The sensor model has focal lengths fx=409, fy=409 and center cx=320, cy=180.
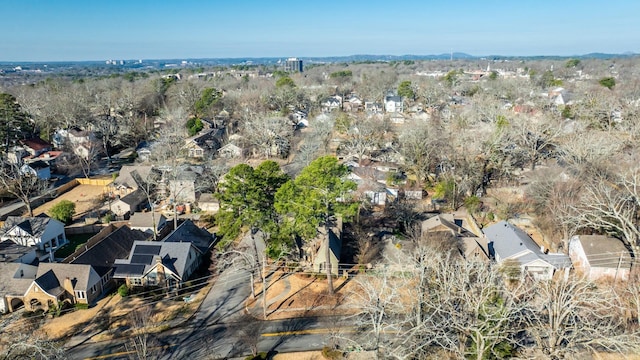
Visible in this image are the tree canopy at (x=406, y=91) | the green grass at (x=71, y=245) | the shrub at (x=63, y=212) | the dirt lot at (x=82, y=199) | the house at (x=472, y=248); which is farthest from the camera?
the tree canopy at (x=406, y=91)

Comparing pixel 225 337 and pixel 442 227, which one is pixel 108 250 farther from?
pixel 442 227

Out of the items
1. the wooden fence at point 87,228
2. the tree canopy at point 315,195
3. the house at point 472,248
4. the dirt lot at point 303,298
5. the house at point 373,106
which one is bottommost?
the dirt lot at point 303,298

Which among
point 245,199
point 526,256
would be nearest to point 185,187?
point 245,199

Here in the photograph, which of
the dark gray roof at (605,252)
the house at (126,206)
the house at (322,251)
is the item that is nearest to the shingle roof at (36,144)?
the house at (126,206)

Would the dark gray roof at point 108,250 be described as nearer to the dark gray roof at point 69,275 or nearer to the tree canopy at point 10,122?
the dark gray roof at point 69,275

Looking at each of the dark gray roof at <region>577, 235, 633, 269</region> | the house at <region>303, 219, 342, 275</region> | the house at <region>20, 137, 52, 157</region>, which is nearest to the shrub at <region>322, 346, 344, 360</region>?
the house at <region>303, 219, 342, 275</region>

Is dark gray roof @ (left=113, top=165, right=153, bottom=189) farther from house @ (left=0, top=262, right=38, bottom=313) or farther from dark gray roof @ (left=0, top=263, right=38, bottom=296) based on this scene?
house @ (left=0, top=262, right=38, bottom=313)

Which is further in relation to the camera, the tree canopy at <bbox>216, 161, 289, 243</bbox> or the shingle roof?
the shingle roof
